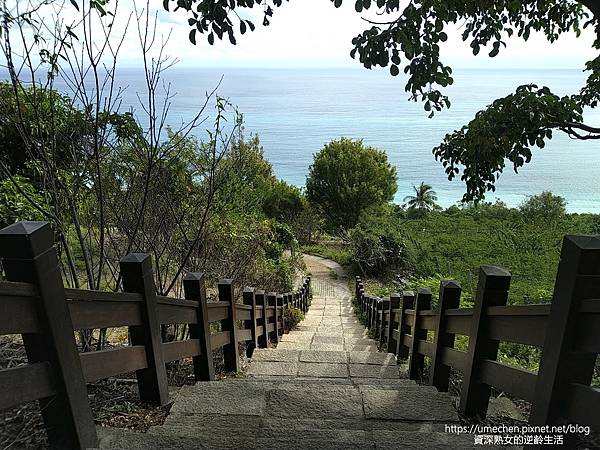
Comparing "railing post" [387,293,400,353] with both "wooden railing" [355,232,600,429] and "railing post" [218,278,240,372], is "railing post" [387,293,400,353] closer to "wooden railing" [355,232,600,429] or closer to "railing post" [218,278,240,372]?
"railing post" [218,278,240,372]

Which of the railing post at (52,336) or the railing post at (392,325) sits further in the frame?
the railing post at (392,325)

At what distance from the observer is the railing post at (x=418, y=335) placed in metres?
4.09

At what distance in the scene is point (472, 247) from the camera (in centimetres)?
2364

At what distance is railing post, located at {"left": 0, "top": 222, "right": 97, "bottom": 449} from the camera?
159cm

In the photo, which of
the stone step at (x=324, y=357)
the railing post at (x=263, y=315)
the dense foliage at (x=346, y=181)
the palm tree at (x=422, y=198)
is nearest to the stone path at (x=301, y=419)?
the stone step at (x=324, y=357)

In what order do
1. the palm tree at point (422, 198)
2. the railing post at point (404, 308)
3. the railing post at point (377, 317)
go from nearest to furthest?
the railing post at point (404, 308), the railing post at point (377, 317), the palm tree at point (422, 198)

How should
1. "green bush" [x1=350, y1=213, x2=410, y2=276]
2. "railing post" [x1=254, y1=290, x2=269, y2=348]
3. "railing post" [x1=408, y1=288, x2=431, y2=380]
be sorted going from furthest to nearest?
"green bush" [x1=350, y1=213, x2=410, y2=276]
"railing post" [x1=254, y1=290, x2=269, y2=348]
"railing post" [x1=408, y1=288, x2=431, y2=380]

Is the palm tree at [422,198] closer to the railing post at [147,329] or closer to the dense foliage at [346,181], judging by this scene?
the dense foliage at [346,181]

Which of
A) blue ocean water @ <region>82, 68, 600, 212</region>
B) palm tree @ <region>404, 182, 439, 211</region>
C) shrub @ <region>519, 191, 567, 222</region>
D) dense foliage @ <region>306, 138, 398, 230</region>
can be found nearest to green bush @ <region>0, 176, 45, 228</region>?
blue ocean water @ <region>82, 68, 600, 212</region>

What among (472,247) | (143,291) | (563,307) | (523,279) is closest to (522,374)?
(563,307)

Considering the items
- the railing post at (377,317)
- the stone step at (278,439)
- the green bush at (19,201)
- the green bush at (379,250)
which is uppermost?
the green bush at (19,201)

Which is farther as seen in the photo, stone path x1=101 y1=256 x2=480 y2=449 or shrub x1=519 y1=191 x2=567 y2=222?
shrub x1=519 y1=191 x2=567 y2=222

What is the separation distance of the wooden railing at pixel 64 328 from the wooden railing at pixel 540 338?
70.8 inches

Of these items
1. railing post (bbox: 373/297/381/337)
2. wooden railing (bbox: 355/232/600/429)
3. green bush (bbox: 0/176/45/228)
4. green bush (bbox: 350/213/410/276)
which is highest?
green bush (bbox: 0/176/45/228)
